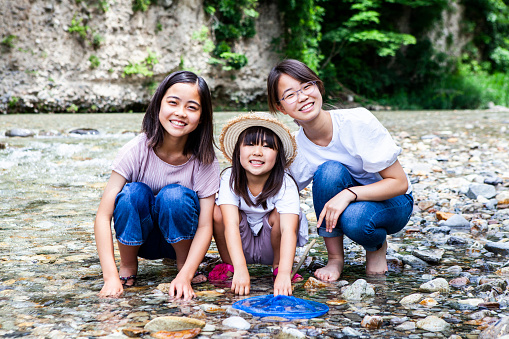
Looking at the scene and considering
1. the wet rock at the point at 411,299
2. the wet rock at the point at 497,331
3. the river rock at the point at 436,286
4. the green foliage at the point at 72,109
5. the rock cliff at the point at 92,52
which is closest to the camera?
the wet rock at the point at 497,331

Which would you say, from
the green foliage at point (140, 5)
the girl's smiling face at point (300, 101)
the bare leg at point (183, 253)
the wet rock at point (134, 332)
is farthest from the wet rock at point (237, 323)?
the green foliage at point (140, 5)

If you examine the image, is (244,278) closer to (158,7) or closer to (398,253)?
(398,253)

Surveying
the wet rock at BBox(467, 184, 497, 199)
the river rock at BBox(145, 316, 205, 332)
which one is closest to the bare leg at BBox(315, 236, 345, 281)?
the river rock at BBox(145, 316, 205, 332)

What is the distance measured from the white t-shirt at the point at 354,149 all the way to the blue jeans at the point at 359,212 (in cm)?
6

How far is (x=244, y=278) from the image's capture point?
6.43 ft

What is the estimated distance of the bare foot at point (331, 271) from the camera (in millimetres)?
2141

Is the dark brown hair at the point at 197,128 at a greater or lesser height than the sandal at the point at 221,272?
greater

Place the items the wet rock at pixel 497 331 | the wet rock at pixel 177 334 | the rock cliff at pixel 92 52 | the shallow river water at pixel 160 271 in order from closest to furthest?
the wet rock at pixel 497 331 → the wet rock at pixel 177 334 → the shallow river water at pixel 160 271 → the rock cliff at pixel 92 52

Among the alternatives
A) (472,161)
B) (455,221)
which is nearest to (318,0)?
(472,161)

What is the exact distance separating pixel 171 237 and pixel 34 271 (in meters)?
0.66

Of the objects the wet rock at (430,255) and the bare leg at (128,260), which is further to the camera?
the wet rock at (430,255)

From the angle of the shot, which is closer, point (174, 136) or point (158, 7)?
point (174, 136)

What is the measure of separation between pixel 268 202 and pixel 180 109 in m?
0.59

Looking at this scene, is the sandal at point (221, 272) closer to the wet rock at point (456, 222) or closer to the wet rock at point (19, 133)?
the wet rock at point (456, 222)
